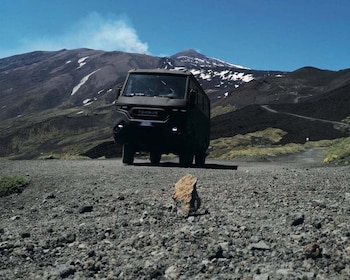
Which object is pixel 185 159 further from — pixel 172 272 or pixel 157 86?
pixel 172 272

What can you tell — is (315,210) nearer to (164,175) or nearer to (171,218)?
(171,218)

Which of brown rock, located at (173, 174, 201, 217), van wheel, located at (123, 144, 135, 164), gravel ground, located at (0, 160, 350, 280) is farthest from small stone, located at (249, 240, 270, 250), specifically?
van wheel, located at (123, 144, 135, 164)

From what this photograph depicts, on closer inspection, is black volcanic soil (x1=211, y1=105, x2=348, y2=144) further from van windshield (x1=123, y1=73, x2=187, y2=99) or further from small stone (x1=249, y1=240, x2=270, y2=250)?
small stone (x1=249, y1=240, x2=270, y2=250)

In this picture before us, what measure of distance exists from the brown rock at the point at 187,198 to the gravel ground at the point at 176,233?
12cm

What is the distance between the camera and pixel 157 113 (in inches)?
575

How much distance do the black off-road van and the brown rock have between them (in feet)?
23.5

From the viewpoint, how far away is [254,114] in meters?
76.9

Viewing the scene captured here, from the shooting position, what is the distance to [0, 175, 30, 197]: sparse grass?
9359mm

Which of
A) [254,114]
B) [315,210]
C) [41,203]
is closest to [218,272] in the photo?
[315,210]

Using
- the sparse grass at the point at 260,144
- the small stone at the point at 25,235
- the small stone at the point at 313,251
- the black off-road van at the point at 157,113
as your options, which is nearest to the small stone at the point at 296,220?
the small stone at the point at 313,251

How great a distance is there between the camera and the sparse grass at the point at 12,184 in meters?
9.36

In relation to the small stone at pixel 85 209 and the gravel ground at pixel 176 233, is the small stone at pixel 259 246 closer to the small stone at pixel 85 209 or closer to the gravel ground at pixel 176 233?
the gravel ground at pixel 176 233

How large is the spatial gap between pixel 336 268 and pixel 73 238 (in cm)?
323

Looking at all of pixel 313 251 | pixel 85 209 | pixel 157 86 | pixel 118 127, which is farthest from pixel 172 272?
pixel 157 86
